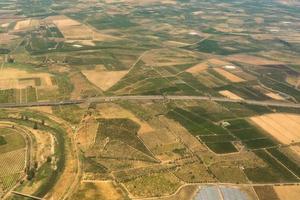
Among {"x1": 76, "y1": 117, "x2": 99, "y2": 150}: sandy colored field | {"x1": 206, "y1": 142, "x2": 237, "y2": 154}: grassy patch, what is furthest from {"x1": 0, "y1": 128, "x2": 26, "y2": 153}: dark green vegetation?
{"x1": 206, "y1": 142, "x2": 237, "y2": 154}: grassy patch

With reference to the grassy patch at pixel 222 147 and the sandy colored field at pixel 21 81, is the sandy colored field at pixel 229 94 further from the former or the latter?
the sandy colored field at pixel 21 81

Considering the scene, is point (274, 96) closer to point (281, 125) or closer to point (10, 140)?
point (281, 125)

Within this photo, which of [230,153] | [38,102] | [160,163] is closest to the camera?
[160,163]

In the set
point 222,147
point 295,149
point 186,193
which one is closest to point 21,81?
point 222,147

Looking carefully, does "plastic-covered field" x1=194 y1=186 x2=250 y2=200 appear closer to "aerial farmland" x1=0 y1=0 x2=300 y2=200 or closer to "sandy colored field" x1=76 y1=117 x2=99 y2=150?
"aerial farmland" x1=0 y1=0 x2=300 y2=200

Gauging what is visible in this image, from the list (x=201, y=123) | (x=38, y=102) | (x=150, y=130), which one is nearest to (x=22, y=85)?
(x=38, y=102)

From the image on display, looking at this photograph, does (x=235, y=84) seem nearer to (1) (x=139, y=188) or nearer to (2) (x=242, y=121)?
(2) (x=242, y=121)

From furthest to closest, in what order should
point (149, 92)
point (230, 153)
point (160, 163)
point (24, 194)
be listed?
point (149, 92)
point (230, 153)
point (160, 163)
point (24, 194)
